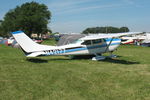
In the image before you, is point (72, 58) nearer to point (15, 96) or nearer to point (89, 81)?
point (89, 81)

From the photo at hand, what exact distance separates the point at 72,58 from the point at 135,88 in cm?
712

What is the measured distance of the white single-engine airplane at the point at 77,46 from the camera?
10.6 meters

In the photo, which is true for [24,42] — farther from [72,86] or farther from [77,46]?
[72,86]

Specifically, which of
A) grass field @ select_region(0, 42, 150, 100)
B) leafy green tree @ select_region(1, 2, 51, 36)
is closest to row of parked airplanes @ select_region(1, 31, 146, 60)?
grass field @ select_region(0, 42, 150, 100)

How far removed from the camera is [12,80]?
21.6 feet

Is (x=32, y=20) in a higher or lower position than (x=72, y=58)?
higher

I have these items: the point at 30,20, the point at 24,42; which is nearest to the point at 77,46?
the point at 24,42

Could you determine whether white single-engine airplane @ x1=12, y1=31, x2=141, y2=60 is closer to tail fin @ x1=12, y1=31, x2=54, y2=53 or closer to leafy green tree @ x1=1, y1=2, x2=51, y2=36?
tail fin @ x1=12, y1=31, x2=54, y2=53

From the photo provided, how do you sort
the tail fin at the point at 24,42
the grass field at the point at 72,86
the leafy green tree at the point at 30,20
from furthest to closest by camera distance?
the leafy green tree at the point at 30,20 < the tail fin at the point at 24,42 < the grass field at the point at 72,86

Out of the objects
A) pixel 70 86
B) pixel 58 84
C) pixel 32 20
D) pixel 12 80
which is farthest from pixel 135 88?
pixel 32 20

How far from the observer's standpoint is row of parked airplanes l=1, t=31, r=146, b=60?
1061 cm

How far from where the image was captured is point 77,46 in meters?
11.8

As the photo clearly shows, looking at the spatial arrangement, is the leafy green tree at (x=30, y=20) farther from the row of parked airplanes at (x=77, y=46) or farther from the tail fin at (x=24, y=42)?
the tail fin at (x=24, y=42)

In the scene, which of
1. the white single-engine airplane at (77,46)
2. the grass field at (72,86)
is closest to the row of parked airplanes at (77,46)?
the white single-engine airplane at (77,46)
